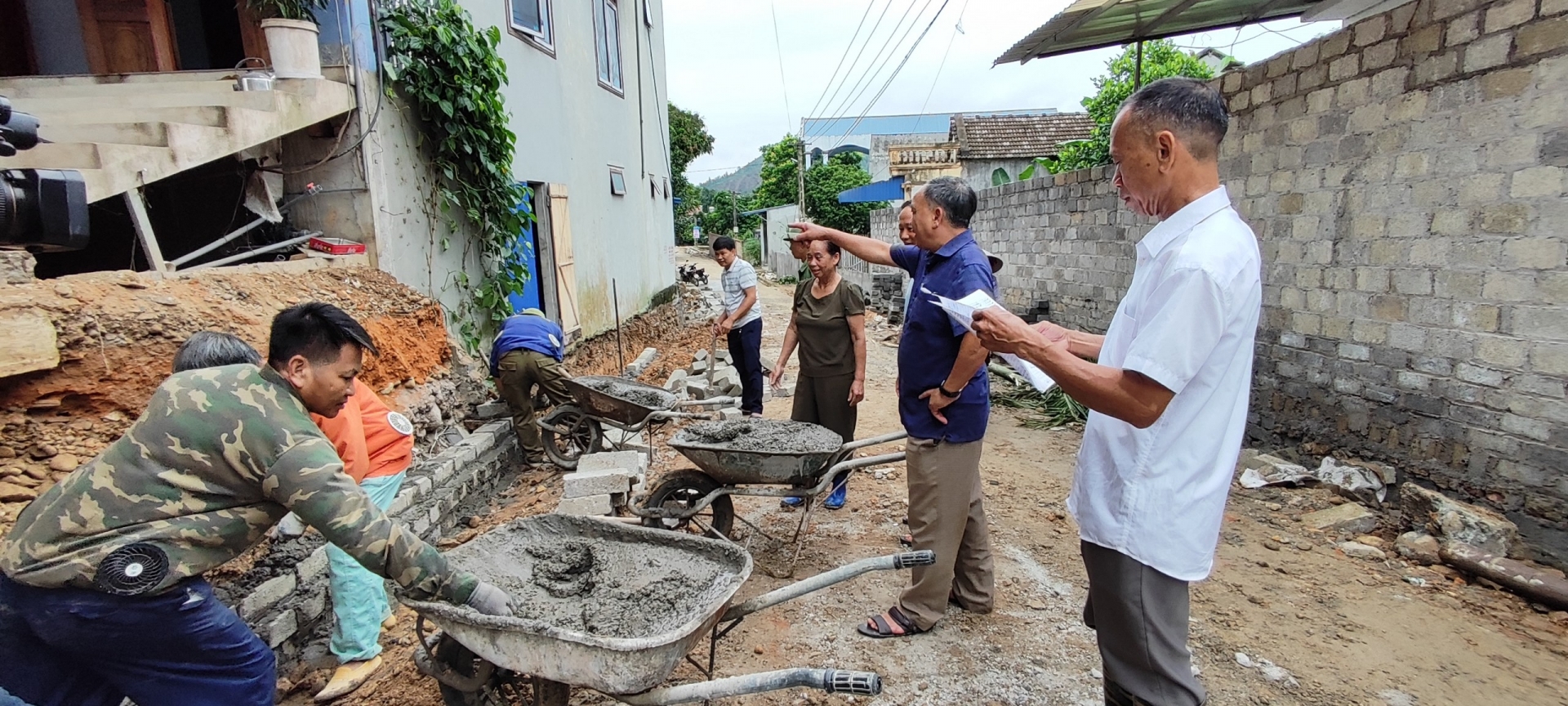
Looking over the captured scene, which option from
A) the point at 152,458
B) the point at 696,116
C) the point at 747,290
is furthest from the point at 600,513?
the point at 696,116

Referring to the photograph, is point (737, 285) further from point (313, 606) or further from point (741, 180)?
point (741, 180)

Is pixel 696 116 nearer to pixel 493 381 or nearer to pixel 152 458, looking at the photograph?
pixel 493 381

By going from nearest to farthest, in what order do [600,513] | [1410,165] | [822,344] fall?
[600,513] → [1410,165] → [822,344]

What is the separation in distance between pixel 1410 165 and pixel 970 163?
15167mm

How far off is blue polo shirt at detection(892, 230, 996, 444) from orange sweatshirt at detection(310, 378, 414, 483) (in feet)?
7.45

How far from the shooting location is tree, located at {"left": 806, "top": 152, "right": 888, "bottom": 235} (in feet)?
87.6

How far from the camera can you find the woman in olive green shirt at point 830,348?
466 cm

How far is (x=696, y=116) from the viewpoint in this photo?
30.5 metres

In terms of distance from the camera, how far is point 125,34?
5.38m

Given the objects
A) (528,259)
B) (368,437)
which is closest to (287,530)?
(368,437)

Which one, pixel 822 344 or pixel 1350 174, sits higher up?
pixel 1350 174

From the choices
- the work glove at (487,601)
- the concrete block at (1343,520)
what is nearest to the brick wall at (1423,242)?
the concrete block at (1343,520)

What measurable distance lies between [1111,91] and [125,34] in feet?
46.5

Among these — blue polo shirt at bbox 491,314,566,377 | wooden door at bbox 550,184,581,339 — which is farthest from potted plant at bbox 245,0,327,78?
wooden door at bbox 550,184,581,339
